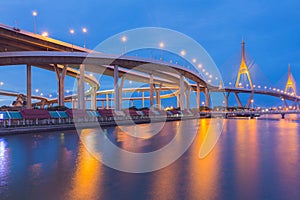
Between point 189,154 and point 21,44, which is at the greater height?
point 21,44

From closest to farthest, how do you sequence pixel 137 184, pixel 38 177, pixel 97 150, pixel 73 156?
pixel 137 184 → pixel 38 177 → pixel 73 156 → pixel 97 150

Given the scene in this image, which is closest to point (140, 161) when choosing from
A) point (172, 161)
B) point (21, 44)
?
point (172, 161)

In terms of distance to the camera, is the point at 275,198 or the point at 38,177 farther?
the point at 38,177

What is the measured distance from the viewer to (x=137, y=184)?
4797 millimetres

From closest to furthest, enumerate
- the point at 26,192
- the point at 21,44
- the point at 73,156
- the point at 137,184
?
the point at 26,192, the point at 137,184, the point at 73,156, the point at 21,44

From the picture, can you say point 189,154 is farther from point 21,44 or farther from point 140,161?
point 21,44

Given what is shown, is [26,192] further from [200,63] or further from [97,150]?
[200,63]

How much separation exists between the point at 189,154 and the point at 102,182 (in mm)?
3576

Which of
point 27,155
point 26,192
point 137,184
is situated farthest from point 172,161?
point 27,155

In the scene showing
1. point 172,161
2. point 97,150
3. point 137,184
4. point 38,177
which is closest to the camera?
point 137,184

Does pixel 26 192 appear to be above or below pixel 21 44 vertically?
below

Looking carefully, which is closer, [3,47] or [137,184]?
[137,184]

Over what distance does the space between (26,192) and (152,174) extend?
230 centimetres

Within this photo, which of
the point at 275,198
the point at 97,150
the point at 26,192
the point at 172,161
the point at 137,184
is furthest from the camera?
the point at 97,150
